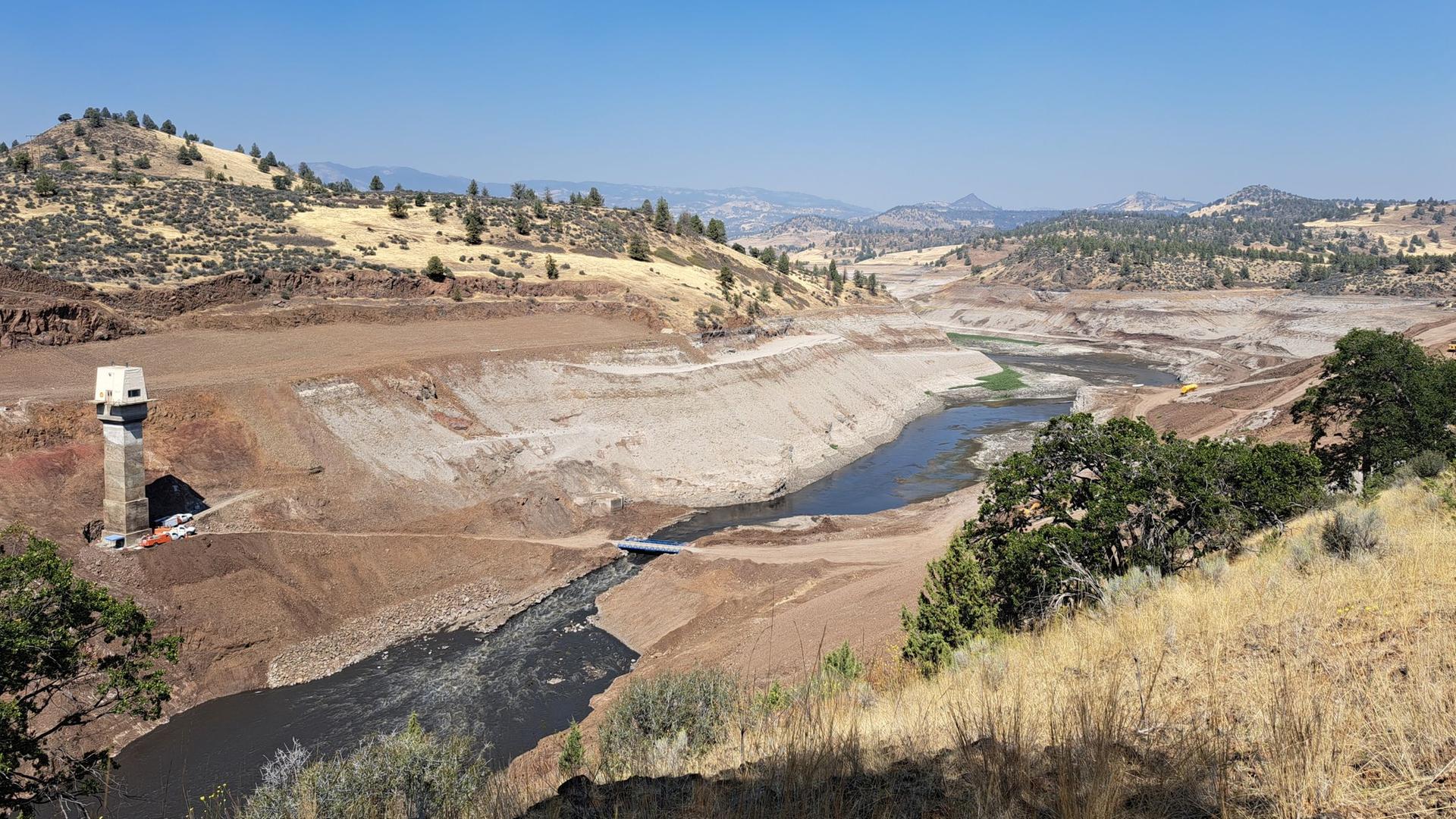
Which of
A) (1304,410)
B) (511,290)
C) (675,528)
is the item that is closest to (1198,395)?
(1304,410)

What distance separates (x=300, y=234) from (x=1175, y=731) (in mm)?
75079

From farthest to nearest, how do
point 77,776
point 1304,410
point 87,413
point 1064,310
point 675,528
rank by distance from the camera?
1. point 1064,310
2. point 675,528
3. point 87,413
4. point 1304,410
5. point 77,776

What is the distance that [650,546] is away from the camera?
36.3 m

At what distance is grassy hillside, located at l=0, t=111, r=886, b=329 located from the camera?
174 feet

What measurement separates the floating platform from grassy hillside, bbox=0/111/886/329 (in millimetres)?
30448

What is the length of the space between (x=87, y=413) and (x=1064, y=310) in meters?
136

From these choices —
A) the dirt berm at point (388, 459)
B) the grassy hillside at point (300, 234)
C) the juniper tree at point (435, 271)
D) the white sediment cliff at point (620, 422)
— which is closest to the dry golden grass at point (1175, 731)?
the dirt berm at point (388, 459)

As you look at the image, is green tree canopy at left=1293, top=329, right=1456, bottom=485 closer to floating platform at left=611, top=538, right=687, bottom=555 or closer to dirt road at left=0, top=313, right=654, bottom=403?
floating platform at left=611, top=538, right=687, bottom=555

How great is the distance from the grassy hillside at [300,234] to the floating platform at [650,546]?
99.9 feet

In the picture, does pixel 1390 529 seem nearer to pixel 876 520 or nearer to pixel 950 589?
pixel 950 589

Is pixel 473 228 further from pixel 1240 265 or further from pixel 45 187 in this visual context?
pixel 1240 265

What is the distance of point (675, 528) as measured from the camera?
132 feet

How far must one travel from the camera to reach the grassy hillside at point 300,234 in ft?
174

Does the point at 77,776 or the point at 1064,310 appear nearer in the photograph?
the point at 77,776
